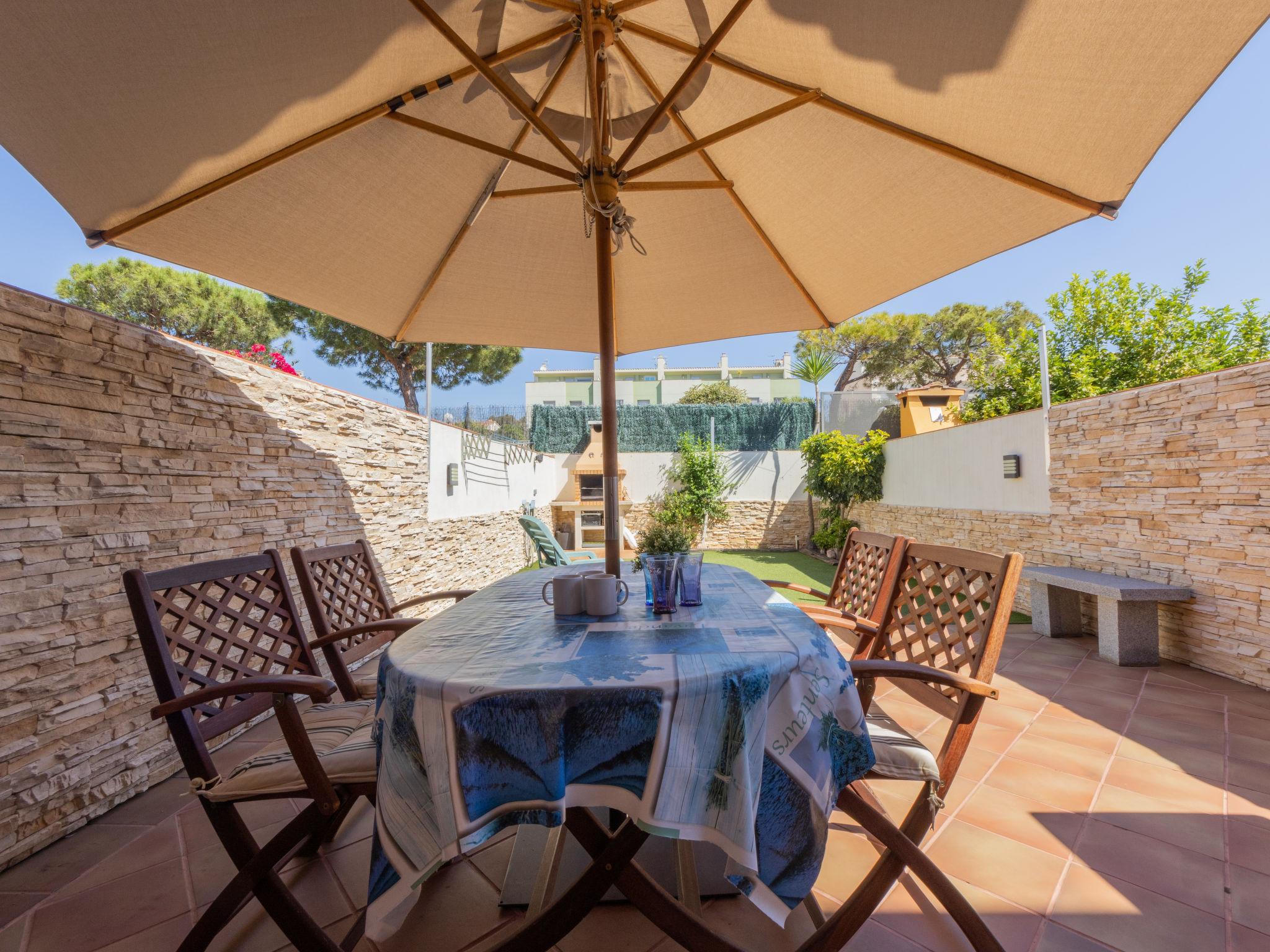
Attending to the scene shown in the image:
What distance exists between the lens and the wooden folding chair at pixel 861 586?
1.86m

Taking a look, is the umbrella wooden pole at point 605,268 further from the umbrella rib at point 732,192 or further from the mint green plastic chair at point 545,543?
the mint green plastic chair at point 545,543

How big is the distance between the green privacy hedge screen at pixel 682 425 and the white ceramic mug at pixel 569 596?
468 inches

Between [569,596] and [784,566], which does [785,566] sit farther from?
[569,596]

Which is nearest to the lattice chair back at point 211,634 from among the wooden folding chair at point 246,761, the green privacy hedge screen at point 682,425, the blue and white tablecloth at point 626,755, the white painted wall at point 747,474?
the wooden folding chair at point 246,761

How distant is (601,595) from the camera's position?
151 centimetres

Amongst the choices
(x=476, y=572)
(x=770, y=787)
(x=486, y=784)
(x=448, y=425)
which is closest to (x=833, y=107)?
(x=770, y=787)

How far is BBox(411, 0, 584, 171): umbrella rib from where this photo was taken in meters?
1.39

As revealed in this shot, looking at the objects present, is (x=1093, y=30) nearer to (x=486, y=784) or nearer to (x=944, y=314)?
(x=486, y=784)

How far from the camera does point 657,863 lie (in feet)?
5.42

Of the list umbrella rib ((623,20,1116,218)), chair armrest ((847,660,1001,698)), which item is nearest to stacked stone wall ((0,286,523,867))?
umbrella rib ((623,20,1116,218))

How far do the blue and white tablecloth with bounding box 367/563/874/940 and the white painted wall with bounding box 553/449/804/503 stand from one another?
33.7 ft

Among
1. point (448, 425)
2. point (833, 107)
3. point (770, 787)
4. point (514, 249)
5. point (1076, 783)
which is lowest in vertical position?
point (1076, 783)

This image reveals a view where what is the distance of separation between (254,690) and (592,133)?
1788 mm

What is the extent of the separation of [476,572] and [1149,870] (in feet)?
19.0
